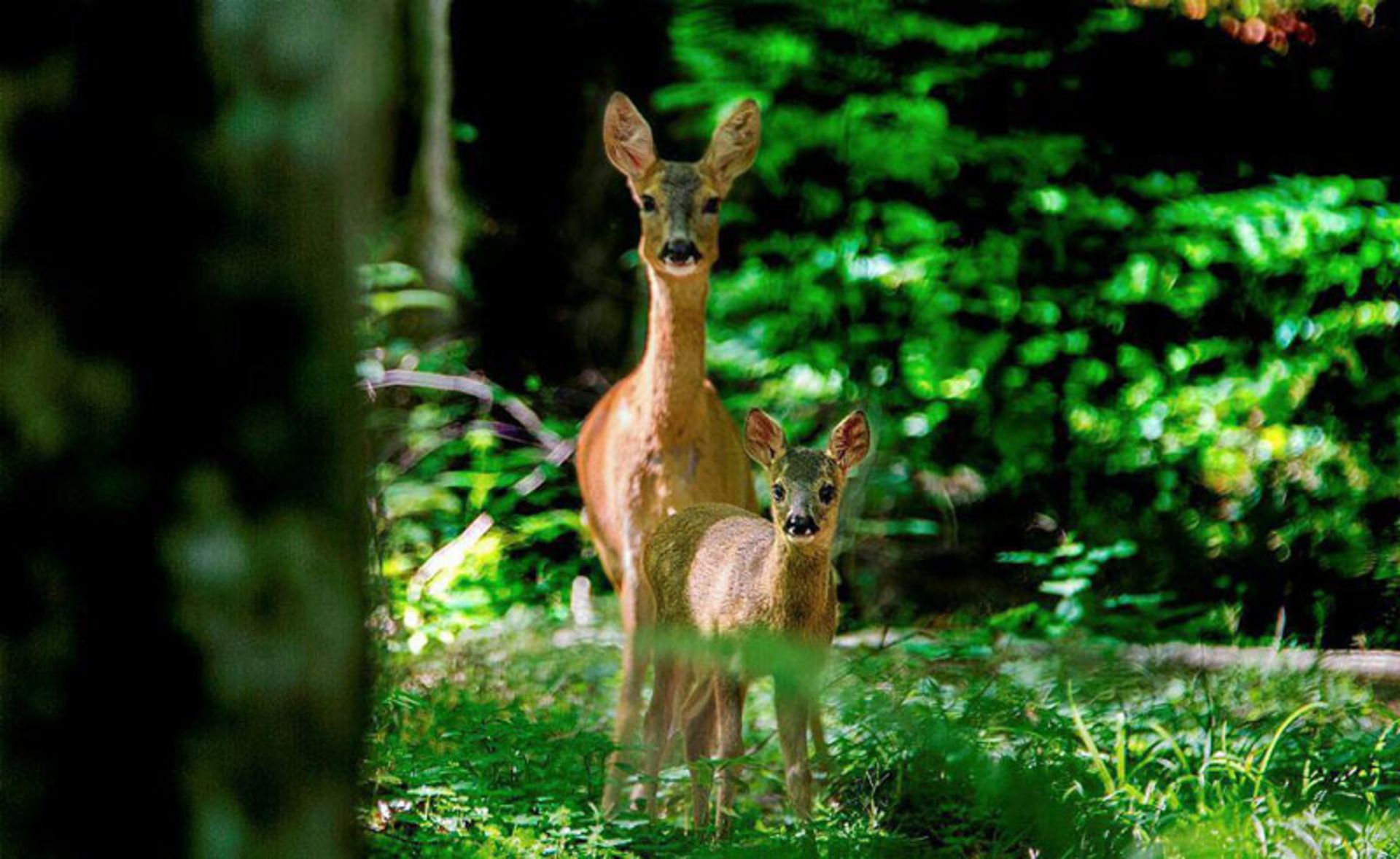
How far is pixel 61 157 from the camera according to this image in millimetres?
1344

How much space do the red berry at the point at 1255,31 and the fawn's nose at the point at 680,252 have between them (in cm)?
378

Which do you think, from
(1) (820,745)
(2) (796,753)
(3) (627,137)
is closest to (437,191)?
(3) (627,137)

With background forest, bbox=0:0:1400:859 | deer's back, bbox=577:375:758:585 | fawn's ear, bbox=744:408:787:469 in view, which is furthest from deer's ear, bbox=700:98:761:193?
background forest, bbox=0:0:1400:859

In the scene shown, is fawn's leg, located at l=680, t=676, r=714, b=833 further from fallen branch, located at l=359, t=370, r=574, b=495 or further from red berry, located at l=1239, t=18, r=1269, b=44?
red berry, located at l=1239, t=18, r=1269, b=44

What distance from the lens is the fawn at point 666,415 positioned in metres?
5.64

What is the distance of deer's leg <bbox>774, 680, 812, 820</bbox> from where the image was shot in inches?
179

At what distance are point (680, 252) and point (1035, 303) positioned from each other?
3.15 meters

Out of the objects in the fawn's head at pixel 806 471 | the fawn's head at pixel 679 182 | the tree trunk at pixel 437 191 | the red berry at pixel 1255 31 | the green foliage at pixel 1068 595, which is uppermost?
the red berry at pixel 1255 31

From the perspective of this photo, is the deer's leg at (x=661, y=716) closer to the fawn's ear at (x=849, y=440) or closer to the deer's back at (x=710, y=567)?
A: the deer's back at (x=710, y=567)

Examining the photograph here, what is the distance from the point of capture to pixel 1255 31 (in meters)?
8.23

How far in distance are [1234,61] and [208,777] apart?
7785 mm

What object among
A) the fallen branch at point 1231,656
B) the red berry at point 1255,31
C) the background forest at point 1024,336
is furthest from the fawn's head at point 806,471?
the red berry at point 1255,31

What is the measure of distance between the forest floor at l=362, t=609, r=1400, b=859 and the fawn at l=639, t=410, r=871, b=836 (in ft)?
0.43

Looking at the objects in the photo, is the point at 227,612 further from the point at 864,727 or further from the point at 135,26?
the point at 864,727
